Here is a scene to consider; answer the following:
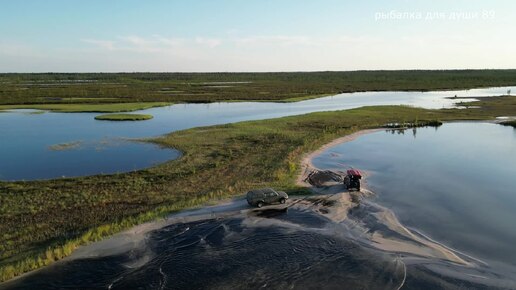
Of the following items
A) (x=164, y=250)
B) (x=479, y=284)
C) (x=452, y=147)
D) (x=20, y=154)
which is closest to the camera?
(x=479, y=284)

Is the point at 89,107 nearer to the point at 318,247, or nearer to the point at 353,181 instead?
the point at 353,181

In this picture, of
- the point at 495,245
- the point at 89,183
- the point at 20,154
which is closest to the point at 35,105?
the point at 20,154

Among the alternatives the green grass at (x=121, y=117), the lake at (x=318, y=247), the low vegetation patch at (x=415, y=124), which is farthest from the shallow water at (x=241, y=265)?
the green grass at (x=121, y=117)

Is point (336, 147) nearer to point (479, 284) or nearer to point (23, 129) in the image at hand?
point (479, 284)

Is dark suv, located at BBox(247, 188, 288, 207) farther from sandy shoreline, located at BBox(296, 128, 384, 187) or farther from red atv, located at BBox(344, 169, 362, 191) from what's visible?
red atv, located at BBox(344, 169, 362, 191)

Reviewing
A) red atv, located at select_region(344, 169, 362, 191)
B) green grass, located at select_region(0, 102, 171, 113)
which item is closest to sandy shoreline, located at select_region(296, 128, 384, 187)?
red atv, located at select_region(344, 169, 362, 191)

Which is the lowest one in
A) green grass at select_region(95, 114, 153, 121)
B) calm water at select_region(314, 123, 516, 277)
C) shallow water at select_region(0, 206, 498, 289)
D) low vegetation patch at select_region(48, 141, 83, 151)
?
shallow water at select_region(0, 206, 498, 289)

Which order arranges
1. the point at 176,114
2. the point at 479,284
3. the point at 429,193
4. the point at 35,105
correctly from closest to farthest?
the point at 479,284, the point at 429,193, the point at 176,114, the point at 35,105

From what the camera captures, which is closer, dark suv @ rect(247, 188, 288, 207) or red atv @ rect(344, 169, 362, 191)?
dark suv @ rect(247, 188, 288, 207)
